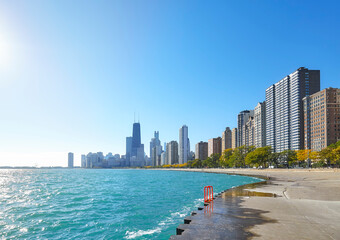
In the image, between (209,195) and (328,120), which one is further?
(328,120)

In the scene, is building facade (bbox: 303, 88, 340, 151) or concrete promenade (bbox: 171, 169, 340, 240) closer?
concrete promenade (bbox: 171, 169, 340, 240)

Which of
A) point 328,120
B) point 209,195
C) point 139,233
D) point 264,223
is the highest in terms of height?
point 328,120

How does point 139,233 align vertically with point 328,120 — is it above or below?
below

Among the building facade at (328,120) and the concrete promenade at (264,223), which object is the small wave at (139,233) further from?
the building facade at (328,120)

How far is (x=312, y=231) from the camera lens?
13258mm

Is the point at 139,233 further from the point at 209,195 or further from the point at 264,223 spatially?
the point at 264,223

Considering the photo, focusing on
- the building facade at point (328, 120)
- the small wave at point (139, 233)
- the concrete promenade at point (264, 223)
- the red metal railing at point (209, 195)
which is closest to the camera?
the concrete promenade at point (264, 223)

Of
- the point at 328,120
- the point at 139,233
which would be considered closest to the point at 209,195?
the point at 139,233

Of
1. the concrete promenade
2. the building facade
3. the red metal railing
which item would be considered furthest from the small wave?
the building facade

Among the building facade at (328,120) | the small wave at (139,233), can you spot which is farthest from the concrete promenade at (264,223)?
the building facade at (328,120)

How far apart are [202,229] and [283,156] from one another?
578 feet

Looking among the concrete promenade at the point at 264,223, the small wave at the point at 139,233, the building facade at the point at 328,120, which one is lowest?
the small wave at the point at 139,233

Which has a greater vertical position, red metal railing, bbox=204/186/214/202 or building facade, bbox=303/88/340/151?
building facade, bbox=303/88/340/151

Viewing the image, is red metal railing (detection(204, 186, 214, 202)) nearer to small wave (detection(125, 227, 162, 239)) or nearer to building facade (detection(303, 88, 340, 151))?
small wave (detection(125, 227, 162, 239))
